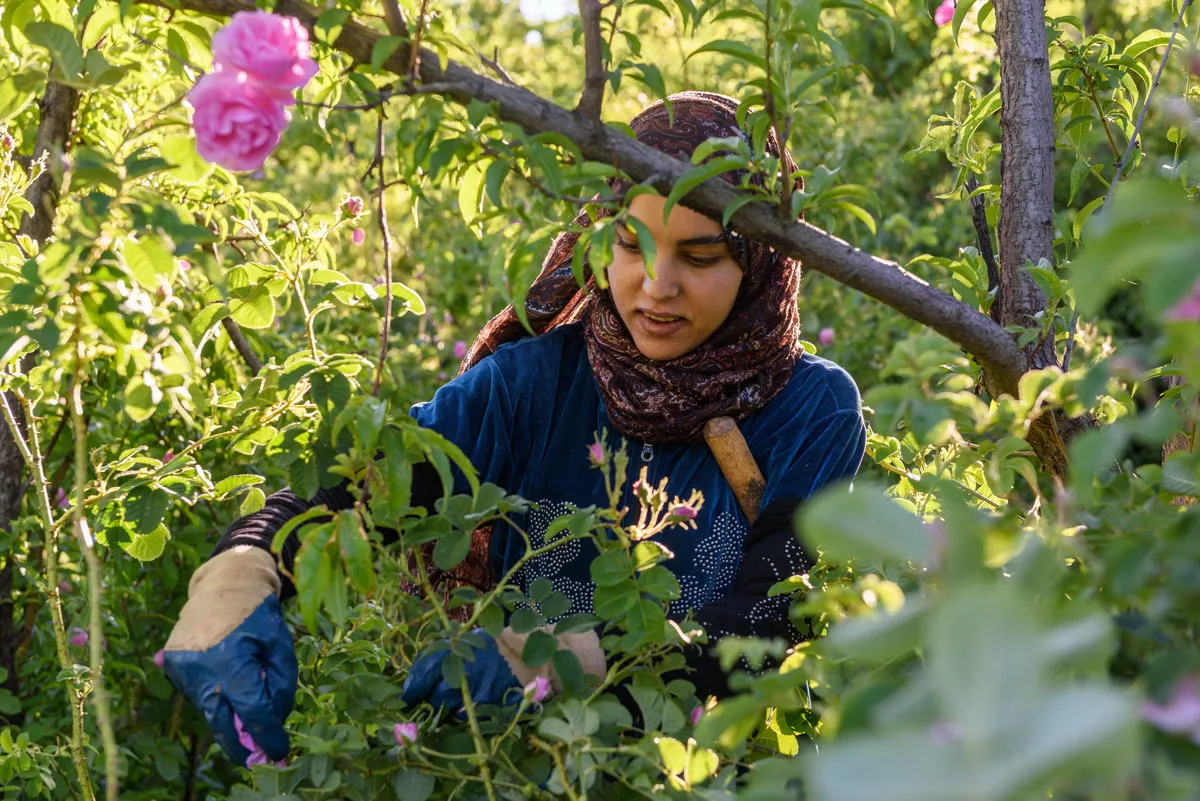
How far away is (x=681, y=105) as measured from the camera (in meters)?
2.03

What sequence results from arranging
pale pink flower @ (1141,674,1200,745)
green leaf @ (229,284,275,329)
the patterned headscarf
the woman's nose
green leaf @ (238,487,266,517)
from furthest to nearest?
the patterned headscarf < the woman's nose < green leaf @ (238,487,266,517) < green leaf @ (229,284,275,329) < pale pink flower @ (1141,674,1200,745)

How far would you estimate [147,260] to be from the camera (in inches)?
43.7

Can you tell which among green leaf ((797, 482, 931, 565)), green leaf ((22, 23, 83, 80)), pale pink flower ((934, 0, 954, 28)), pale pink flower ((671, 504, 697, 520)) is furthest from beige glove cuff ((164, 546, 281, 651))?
pale pink flower ((934, 0, 954, 28))

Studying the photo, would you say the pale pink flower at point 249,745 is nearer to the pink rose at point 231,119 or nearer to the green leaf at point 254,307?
the green leaf at point 254,307

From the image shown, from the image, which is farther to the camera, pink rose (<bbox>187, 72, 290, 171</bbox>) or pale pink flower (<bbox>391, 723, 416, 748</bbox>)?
pale pink flower (<bbox>391, 723, 416, 748</bbox>)

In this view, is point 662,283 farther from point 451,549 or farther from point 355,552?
point 355,552

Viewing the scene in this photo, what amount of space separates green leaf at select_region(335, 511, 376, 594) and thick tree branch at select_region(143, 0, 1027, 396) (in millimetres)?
392

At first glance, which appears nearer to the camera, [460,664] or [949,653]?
[949,653]

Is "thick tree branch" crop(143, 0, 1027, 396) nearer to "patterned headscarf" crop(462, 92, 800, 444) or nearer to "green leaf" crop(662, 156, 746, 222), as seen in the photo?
"green leaf" crop(662, 156, 746, 222)

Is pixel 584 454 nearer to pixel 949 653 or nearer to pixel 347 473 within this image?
pixel 347 473

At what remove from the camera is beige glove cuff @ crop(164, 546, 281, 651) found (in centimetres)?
143

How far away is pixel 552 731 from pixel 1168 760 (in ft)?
2.00

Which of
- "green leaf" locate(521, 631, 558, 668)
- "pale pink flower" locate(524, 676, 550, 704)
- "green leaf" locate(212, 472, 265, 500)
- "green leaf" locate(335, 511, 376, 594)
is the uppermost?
"green leaf" locate(335, 511, 376, 594)

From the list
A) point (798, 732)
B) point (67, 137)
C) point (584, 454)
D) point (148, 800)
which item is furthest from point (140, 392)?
point (148, 800)
